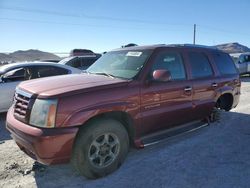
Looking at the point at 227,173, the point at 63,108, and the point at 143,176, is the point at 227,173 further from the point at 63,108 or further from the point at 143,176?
the point at 63,108

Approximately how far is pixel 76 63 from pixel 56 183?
33.6 feet

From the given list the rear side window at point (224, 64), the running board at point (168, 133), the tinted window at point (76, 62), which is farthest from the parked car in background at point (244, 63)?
the running board at point (168, 133)

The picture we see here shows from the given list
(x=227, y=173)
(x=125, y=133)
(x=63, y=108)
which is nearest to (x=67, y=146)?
(x=63, y=108)

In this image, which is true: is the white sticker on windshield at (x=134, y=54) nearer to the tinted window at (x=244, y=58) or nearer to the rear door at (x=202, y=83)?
the rear door at (x=202, y=83)

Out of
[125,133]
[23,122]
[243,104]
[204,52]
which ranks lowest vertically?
[243,104]

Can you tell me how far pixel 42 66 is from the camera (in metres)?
8.52

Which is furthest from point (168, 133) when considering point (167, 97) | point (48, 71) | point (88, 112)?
point (48, 71)

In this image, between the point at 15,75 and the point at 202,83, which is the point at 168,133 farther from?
the point at 15,75

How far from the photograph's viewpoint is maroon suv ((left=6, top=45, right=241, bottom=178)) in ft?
12.5

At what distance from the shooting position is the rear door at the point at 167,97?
4.75 m

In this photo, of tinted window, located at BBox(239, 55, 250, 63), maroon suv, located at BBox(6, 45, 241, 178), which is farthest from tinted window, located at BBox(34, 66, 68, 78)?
tinted window, located at BBox(239, 55, 250, 63)

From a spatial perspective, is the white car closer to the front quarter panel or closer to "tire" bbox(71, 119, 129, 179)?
the front quarter panel

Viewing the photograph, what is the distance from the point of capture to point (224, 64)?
684 cm

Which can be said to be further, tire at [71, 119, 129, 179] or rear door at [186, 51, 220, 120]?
rear door at [186, 51, 220, 120]
